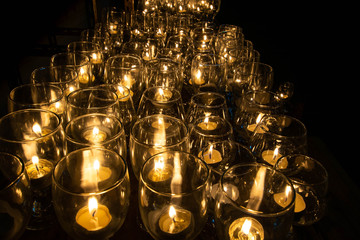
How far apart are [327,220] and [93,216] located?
0.61 m

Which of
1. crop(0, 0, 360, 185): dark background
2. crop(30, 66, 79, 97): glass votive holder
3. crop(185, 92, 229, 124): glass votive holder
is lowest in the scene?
crop(0, 0, 360, 185): dark background

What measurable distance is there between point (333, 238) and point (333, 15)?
2.69m

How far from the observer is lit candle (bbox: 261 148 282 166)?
2.60 ft

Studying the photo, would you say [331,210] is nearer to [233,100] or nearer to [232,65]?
[233,100]

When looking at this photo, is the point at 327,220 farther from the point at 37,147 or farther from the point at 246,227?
the point at 37,147

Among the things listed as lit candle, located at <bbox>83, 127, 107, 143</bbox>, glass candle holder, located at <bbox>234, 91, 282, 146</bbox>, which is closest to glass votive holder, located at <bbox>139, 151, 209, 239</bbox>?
lit candle, located at <bbox>83, 127, 107, 143</bbox>

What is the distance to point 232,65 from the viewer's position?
1366mm

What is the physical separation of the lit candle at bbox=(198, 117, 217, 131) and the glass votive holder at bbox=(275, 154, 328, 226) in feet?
0.68

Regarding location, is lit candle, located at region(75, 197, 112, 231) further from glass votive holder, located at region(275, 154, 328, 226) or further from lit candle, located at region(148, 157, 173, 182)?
glass votive holder, located at region(275, 154, 328, 226)

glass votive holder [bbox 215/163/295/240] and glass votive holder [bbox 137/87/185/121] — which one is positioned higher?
glass votive holder [bbox 137/87/185/121]

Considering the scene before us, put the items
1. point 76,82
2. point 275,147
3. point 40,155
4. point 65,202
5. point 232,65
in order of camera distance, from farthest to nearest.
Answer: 1. point 232,65
2. point 76,82
3. point 275,147
4. point 40,155
5. point 65,202

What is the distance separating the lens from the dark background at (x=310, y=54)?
2340mm

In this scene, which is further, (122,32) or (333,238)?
(122,32)

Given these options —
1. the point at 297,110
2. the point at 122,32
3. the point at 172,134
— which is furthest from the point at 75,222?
the point at 122,32
